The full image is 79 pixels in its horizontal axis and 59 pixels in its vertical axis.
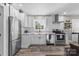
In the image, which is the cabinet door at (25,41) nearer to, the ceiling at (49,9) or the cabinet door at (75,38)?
the ceiling at (49,9)

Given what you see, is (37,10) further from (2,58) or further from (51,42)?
(2,58)

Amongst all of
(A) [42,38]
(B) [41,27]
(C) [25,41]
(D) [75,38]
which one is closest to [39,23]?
(B) [41,27]

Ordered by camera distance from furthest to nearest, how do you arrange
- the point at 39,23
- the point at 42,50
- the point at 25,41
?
the point at 42,50, the point at 25,41, the point at 39,23

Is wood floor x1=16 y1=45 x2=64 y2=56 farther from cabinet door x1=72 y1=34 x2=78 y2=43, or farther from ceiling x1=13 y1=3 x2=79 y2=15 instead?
ceiling x1=13 y1=3 x2=79 y2=15

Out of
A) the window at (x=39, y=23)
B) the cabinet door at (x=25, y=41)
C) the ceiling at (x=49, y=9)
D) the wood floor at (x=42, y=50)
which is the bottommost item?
the wood floor at (x=42, y=50)

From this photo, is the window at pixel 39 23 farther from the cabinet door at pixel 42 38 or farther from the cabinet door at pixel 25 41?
the cabinet door at pixel 25 41

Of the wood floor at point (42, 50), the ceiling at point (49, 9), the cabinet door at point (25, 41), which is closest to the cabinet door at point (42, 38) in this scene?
the wood floor at point (42, 50)

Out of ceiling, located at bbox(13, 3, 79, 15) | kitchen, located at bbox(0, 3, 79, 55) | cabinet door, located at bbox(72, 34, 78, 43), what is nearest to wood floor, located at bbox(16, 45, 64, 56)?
kitchen, located at bbox(0, 3, 79, 55)

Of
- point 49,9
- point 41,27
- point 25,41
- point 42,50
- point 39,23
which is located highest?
point 49,9

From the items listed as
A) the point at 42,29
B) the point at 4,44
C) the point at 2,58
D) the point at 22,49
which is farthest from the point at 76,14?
the point at 2,58

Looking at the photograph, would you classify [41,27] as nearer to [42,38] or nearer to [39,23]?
[39,23]

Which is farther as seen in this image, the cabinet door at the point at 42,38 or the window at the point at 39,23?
the cabinet door at the point at 42,38

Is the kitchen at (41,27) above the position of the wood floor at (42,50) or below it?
above

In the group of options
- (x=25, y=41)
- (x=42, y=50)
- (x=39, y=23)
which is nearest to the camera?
(x=39, y=23)
